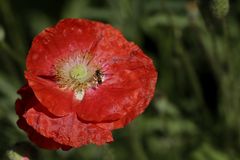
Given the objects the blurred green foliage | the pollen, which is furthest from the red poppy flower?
the blurred green foliage

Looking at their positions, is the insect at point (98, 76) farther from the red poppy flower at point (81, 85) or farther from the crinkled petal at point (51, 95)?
Result: the crinkled petal at point (51, 95)

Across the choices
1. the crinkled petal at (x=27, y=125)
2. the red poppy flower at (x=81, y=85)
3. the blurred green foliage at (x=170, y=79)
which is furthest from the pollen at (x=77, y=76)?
the blurred green foliage at (x=170, y=79)

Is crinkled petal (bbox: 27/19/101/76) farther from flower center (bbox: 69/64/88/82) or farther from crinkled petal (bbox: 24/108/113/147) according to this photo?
crinkled petal (bbox: 24/108/113/147)

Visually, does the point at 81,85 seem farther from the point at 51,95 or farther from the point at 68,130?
the point at 68,130

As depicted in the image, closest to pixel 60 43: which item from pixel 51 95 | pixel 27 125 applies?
pixel 51 95

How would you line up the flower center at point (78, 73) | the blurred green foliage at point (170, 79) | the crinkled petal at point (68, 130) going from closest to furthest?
the crinkled petal at point (68, 130), the flower center at point (78, 73), the blurred green foliage at point (170, 79)

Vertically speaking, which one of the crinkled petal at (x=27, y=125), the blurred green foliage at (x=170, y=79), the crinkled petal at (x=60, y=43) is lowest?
the blurred green foliage at (x=170, y=79)

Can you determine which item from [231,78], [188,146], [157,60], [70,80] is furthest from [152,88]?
[157,60]

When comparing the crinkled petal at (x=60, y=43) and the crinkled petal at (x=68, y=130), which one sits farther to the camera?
the crinkled petal at (x=60, y=43)
